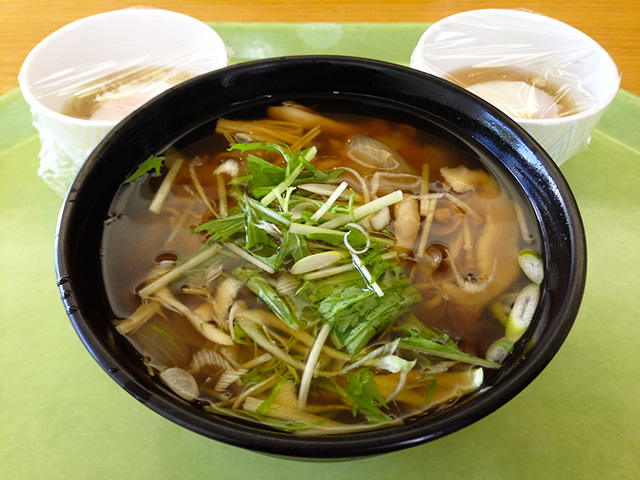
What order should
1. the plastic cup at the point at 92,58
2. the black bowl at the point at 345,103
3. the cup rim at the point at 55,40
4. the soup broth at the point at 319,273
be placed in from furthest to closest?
the plastic cup at the point at 92,58 → the cup rim at the point at 55,40 → the soup broth at the point at 319,273 → the black bowl at the point at 345,103

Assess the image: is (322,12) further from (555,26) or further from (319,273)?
(319,273)

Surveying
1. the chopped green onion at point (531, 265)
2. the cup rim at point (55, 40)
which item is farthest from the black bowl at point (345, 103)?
the cup rim at point (55, 40)

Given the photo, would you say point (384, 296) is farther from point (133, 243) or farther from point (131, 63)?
point (131, 63)

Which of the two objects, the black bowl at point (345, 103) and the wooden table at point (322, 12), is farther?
the wooden table at point (322, 12)

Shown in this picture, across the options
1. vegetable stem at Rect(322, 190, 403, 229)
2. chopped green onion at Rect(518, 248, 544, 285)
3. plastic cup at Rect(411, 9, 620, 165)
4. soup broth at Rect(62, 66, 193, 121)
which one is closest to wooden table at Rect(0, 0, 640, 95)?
plastic cup at Rect(411, 9, 620, 165)

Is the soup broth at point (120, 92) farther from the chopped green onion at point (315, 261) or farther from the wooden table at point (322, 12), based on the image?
the chopped green onion at point (315, 261)

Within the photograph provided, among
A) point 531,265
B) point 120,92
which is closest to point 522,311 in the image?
point 531,265
